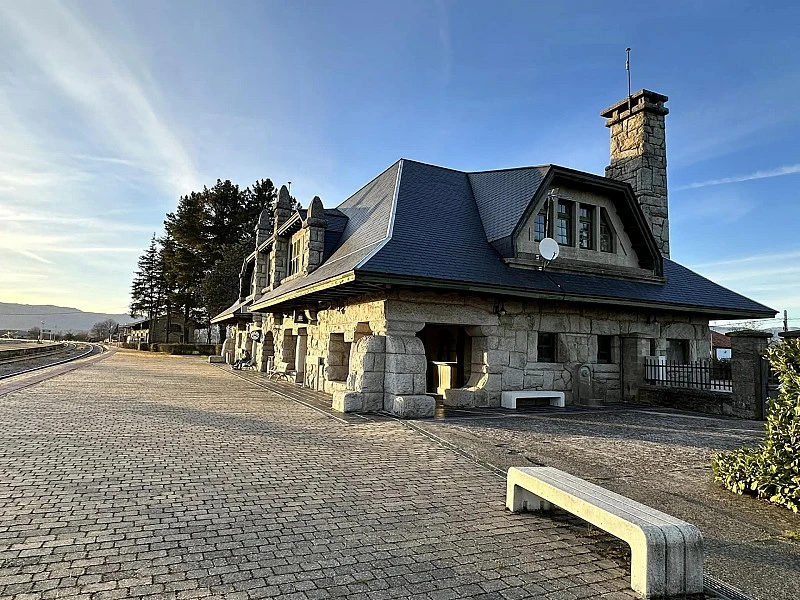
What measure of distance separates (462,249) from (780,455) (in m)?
8.08

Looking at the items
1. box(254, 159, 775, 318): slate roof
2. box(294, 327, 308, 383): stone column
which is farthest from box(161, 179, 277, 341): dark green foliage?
box(254, 159, 775, 318): slate roof

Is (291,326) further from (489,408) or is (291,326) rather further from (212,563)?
(212,563)

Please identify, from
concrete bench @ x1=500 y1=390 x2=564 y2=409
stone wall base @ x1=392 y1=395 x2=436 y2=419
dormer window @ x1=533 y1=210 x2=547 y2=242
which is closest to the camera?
stone wall base @ x1=392 y1=395 x2=436 y2=419

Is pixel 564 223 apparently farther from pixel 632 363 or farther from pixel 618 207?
pixel 632 363

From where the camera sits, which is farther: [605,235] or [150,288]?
[150,288]

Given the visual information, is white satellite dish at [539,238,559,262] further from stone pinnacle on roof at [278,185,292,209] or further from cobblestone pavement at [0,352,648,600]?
stone pinnacle on roof at [278,185,292,209]

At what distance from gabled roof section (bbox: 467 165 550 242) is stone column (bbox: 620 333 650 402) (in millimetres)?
4847

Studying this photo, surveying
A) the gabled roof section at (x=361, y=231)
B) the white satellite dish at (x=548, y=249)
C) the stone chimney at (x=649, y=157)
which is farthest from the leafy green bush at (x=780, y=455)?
the stone chimney at (x=649, y=157)

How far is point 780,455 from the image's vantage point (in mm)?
5152

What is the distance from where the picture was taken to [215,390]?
50.2 feet

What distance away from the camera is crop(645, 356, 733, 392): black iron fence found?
13.0 m

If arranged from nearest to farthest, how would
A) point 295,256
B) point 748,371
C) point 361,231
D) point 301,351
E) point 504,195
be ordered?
point 748,371 → point 504,195 → point 361,231 → point 301,351 → point 295,256

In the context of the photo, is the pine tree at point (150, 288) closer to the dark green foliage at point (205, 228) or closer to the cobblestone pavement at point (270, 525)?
the dark green foliage at point (205, 228)

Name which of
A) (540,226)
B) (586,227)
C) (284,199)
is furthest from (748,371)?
(284,199)
